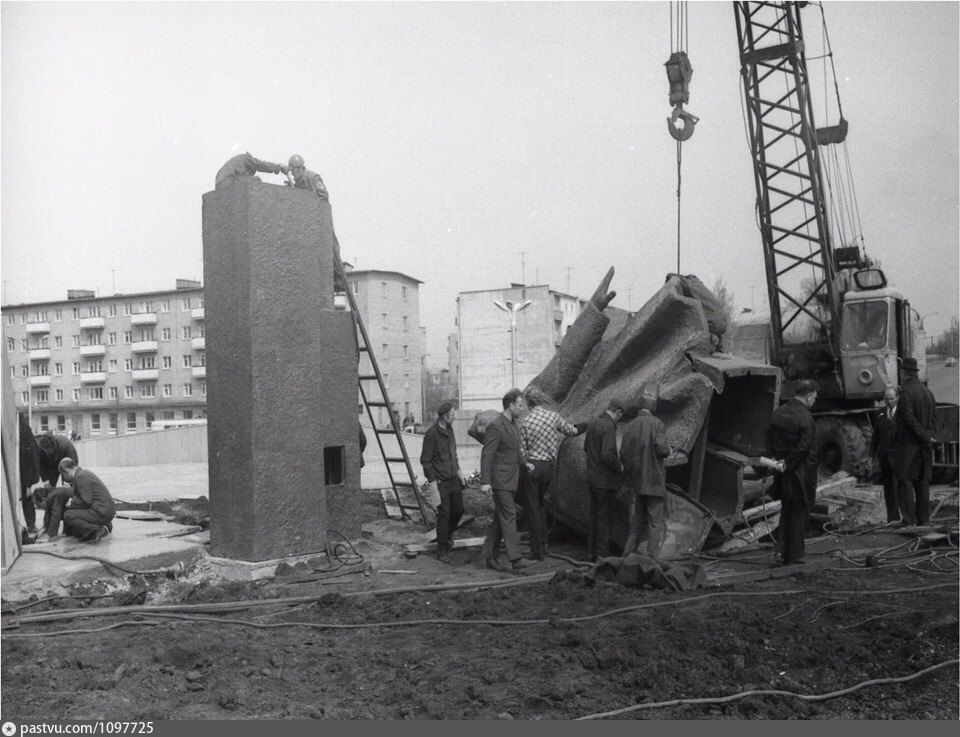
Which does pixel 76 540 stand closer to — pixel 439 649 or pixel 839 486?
pixel 439 649

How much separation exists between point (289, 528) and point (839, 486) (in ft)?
25.9

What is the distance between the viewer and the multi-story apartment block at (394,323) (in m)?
37.8

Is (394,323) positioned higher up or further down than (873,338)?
higher up

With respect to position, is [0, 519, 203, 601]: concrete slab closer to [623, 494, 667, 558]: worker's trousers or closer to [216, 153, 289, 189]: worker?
[216, 153, 289, 189]: worker

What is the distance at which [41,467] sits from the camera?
1193 centimetres

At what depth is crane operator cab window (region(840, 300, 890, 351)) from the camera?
1591 centimetres

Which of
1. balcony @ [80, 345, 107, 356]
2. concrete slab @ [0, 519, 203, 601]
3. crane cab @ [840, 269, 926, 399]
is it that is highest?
balcony @ [80, 345, 107, 356]

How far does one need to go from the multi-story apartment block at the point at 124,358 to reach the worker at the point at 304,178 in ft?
191

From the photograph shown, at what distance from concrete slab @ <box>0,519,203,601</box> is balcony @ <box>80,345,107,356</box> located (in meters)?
65.3

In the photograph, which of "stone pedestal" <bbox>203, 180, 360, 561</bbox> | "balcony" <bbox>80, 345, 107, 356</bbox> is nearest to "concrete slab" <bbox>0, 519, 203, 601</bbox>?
"stone pedestal" <bbox>203, 180, 360, 561</bbox>

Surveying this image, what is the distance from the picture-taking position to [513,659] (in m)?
5.68

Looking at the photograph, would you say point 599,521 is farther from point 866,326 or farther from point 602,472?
point 866,326

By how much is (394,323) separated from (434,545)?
126ft

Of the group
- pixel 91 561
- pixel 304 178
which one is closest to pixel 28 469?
pixel 91 561
